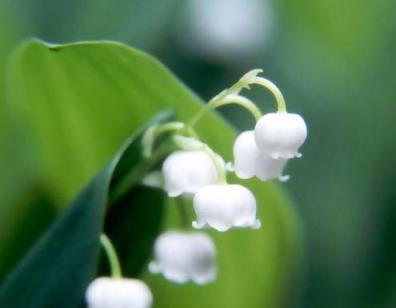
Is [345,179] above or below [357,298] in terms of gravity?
above

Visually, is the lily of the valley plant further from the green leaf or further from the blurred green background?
the blurred green background

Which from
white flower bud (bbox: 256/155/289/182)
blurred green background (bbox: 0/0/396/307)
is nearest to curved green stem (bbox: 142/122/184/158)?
white flower bud (bbox: 256/155/289/182)

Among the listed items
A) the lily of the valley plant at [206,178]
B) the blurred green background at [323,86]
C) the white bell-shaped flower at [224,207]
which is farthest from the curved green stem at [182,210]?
the blurred green background at [323,86]

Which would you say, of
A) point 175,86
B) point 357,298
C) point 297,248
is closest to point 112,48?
point 175,86

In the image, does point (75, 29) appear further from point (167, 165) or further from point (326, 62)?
point (167, 165)

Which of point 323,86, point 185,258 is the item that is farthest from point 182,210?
point 323,86

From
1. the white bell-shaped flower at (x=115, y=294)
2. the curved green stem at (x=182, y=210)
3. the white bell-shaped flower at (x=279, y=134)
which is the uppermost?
the white bell-shaped flower at (x=279, y=134)

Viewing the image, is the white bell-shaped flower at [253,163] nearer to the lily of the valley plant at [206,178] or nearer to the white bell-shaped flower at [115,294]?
the lily of the valley plant at [206,178]
